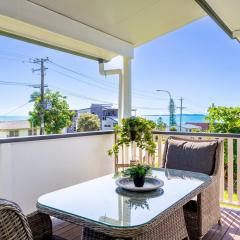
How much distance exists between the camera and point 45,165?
3535mm

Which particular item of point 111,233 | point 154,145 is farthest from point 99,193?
point 154,145

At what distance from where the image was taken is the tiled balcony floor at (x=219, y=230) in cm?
288

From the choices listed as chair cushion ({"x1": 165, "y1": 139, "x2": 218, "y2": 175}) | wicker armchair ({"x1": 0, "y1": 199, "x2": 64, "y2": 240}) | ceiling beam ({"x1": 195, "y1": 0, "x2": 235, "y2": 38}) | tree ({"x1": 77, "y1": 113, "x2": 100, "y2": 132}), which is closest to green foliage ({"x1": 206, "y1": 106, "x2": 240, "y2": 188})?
ceiling beam ({"x1": 195, "y1": 0, "x2": 235, "y2": 38})

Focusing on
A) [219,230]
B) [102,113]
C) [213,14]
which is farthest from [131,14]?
[102,113]

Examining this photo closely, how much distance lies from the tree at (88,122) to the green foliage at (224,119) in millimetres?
2699

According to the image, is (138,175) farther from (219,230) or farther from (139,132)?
(139,132)

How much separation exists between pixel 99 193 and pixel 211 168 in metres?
1.41

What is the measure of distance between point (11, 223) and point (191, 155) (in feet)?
8.01

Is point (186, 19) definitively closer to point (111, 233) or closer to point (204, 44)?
point (111, 233)

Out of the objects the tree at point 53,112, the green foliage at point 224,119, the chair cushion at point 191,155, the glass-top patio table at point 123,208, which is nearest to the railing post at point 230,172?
the chair cushion at point 191,155

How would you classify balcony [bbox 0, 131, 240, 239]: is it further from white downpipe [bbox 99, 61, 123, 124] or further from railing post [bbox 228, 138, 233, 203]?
white downpipe [bbox 99, 61, 123, 124]

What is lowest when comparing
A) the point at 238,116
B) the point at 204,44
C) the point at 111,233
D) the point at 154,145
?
the point at 111,233

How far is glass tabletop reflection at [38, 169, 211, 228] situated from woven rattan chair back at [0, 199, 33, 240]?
68 centimetres

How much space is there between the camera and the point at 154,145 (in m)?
4.15
